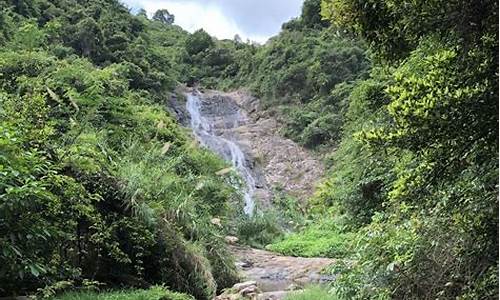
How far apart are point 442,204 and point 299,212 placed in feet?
57.6

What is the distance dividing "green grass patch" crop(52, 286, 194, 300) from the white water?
11.8 metres

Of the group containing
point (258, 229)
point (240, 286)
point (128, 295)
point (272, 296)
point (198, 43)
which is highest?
point (198, 43)

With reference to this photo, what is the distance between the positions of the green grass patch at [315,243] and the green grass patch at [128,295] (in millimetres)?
8350

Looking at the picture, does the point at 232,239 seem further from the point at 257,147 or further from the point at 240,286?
the point at 257,147

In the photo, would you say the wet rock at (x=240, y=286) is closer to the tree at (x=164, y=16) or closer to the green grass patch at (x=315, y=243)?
the green grass patch at (x=315, y=243)

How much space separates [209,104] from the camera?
28.5m

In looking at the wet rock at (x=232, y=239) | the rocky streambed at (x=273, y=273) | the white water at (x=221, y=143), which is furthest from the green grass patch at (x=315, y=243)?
the white water at (x=221, y=143)

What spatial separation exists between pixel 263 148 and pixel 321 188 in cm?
588

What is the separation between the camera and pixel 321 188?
19.3m

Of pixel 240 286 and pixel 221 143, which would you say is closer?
pixel 240 286

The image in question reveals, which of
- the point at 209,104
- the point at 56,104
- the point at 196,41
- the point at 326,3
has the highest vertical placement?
the point at 196,41

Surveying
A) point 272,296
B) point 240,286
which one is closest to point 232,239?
Result: point 272,296

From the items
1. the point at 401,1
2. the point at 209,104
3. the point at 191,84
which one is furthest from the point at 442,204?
the point at 191,84

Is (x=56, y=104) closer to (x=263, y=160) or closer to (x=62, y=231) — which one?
(x=62, y=231)
